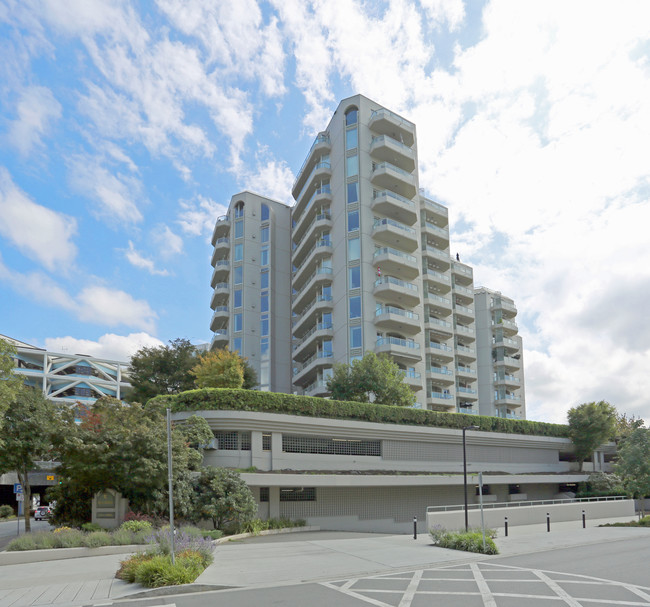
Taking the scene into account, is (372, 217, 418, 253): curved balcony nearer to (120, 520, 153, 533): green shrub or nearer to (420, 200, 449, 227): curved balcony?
(420, 200, 449, 227): curved balcony

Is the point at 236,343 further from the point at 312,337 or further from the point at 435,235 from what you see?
the point at 435,235

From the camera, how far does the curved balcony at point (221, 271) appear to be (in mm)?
70375

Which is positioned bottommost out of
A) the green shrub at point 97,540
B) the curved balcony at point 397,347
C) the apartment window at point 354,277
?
the green shrub at point 97,540

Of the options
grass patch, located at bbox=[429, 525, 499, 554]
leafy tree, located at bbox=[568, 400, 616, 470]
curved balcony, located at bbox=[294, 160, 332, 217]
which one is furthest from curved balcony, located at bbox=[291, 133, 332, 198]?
grass patch, located at bbox=[429, 525, 499, 554]

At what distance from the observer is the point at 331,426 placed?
121ft

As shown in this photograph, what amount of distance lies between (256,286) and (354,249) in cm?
1812

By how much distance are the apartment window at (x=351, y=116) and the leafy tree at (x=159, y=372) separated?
2749 centimetres

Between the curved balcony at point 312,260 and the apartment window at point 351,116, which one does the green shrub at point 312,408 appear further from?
the apartment window at point 351,116

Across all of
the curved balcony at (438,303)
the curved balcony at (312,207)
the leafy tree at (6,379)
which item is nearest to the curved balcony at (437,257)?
the curved balcony at (438,303)

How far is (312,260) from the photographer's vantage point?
2318 inches

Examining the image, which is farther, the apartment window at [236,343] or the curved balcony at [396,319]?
the apartment window at [236,343]

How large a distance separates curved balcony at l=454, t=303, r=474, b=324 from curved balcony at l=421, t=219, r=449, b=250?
927 cm

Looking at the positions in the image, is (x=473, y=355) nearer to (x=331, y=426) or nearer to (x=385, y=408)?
(x=385, y=408)

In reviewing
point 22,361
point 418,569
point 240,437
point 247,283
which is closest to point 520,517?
point 240,437
